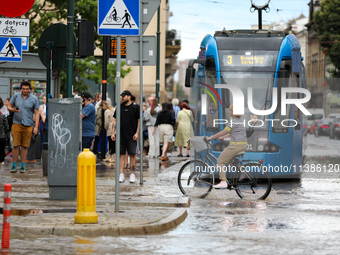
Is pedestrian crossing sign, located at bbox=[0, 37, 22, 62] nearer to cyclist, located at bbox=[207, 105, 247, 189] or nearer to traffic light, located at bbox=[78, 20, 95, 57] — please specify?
traffic light, located at bbox=[78, 20, 95, 57]

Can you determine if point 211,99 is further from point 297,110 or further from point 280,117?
point 297,110

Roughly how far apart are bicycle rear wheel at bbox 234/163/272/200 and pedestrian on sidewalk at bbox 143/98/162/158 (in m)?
9.57

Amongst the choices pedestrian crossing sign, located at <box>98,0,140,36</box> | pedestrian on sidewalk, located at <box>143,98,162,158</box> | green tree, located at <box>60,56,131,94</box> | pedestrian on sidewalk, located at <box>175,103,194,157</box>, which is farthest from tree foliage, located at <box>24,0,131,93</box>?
pedestrian crossing sign, located at <box>98,0,140,36</box>

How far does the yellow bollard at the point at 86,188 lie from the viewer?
8.06 metres

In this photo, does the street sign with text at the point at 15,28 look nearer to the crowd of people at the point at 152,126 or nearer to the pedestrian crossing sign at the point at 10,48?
the pedestrian crossing sign at the point at 10,48

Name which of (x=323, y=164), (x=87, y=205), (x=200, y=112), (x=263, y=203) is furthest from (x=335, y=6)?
(x=87, y=205)

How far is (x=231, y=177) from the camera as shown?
39.2 ft

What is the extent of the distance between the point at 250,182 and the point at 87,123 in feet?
15.2

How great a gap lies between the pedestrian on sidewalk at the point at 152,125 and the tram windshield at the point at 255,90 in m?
6.63

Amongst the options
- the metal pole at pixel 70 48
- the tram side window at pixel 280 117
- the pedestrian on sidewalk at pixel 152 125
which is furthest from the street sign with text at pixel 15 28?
the pedestrian on sidewalk at pixel 152 125

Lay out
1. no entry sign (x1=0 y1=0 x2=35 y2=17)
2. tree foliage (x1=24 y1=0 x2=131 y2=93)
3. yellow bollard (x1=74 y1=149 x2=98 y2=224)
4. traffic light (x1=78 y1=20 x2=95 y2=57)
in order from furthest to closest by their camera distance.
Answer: tree foliage (x1=24 y1=0 x2=131 y2=93) → traffic light (x1=78 y1=20 x2=95 y2=57) → no entry sign (x1=0 y1=0 x2=35 y2=17) → yellow bollard (x1=74 y1=149 x2=98 y2=224)

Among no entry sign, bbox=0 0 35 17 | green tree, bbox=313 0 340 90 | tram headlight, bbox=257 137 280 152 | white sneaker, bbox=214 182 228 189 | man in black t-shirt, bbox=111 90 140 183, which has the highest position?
green tree, bbox=313 0 340 90

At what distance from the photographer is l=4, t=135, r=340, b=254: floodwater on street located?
23.4ft

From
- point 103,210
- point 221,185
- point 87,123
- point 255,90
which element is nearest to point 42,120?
point 87,123
